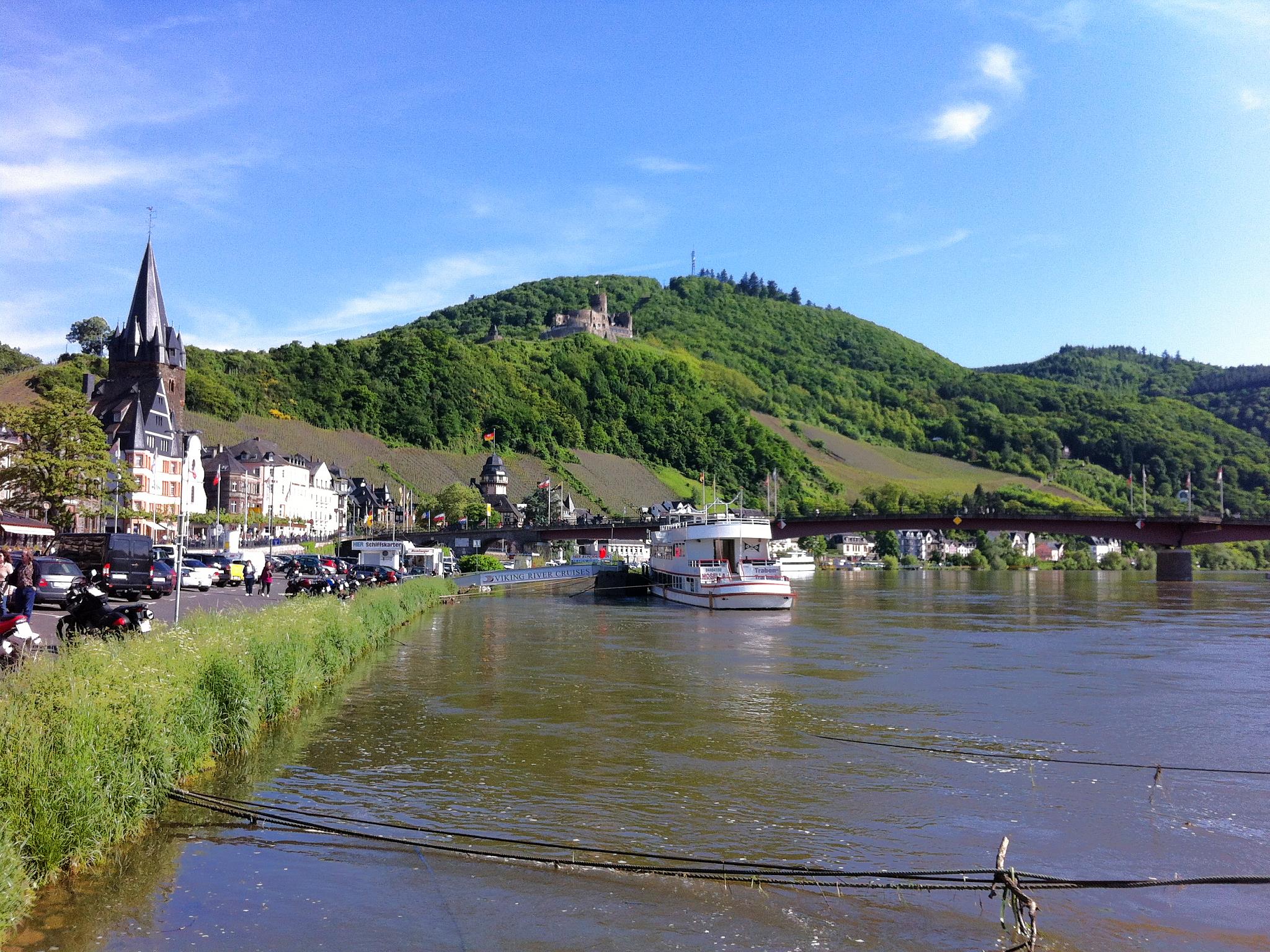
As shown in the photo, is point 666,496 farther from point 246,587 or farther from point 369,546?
point 246,587

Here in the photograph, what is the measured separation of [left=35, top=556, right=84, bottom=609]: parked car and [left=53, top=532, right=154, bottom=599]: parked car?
0.83 metres

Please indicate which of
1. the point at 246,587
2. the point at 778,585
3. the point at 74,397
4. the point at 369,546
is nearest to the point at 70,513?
the point at 74,397

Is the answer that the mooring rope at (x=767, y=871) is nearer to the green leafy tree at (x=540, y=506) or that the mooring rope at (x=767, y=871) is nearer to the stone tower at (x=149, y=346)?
the stone tower at (x=149, y=346)

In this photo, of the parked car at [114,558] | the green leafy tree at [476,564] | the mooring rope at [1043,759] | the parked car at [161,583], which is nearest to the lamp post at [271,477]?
the green leafy tree at [476,564]

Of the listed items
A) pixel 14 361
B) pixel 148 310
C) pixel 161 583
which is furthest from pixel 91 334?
pixel 161 583

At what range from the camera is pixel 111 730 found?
1050cm

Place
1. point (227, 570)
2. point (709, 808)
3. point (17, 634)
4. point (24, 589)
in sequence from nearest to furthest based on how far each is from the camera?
1. point (709, 808)
2. point (17, 634)
3. point (24, 589)
4. point (227, 570)

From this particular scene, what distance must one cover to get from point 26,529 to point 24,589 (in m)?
40.5

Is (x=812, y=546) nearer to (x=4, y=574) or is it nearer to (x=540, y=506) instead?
(x=540, y=506)

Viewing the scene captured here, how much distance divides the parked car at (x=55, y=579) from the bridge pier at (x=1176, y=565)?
10506cm

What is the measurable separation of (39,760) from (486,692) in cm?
1466

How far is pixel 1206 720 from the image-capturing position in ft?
70.0

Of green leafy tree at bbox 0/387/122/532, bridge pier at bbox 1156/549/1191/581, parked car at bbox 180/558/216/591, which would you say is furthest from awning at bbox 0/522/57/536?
bridge pier at bbox 1156/549/1191/581

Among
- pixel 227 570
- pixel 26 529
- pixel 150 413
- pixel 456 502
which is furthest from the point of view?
pixel 456 502
